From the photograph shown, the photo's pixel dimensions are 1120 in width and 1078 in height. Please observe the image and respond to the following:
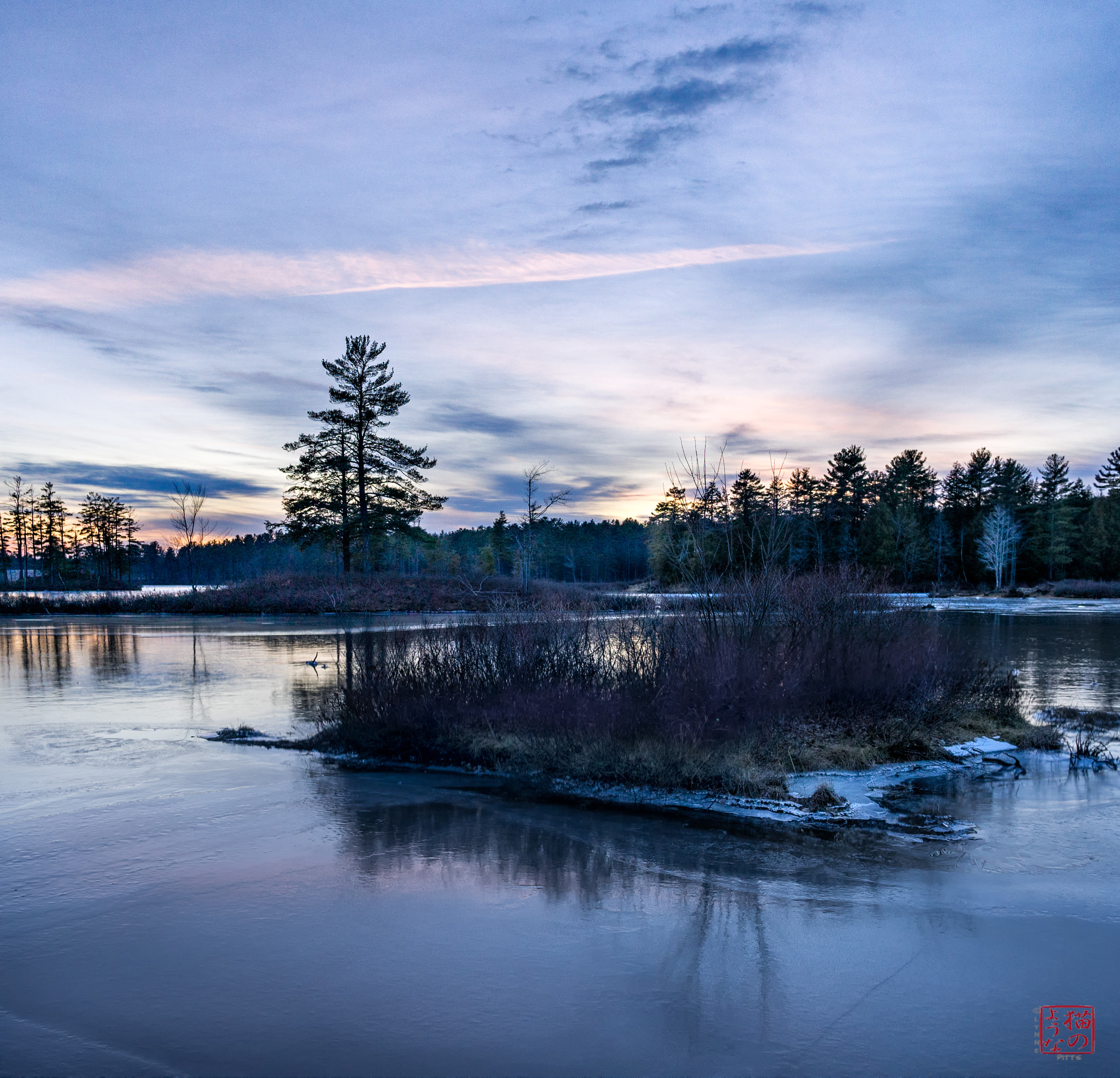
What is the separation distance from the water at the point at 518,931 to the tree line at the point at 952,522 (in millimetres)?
59433

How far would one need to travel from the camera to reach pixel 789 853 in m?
8.27

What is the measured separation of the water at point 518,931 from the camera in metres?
4.83

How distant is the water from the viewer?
4.83 metres

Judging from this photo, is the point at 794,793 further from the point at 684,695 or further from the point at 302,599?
the point at 302,599

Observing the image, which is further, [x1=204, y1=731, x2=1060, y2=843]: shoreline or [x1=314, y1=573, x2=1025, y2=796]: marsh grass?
[x1=314, y1=573, x2=1025, y2=796]: marsh grass

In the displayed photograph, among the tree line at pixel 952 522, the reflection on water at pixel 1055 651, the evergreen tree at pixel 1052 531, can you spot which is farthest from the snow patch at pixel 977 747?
the evergreen tree at pixel 1052 531

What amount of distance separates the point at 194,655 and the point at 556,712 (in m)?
20.0

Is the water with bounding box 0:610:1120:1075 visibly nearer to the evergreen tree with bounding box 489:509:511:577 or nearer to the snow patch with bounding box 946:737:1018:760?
the snow patch with bounding box 946:737:1018:760

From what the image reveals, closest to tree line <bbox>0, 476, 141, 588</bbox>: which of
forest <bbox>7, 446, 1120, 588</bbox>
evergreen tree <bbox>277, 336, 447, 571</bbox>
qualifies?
forest <bbox>7, 446, 1120, 588</bbox>
